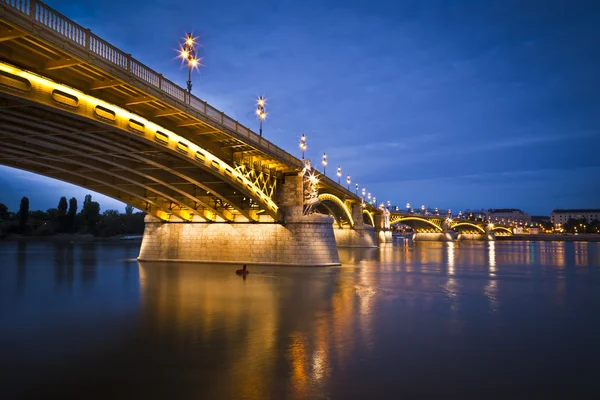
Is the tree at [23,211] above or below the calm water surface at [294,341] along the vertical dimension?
above

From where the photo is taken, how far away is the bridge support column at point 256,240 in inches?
1378

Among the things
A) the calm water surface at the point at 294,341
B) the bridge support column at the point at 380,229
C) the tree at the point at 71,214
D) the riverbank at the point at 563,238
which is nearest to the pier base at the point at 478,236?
the riverbank at the point at 563,238

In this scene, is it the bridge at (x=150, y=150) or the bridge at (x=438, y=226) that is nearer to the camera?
the bridge at (x=150, y=150)

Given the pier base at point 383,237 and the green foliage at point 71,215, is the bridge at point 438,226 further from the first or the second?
the green foliage at point 71,215

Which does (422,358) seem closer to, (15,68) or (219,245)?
(15,68)

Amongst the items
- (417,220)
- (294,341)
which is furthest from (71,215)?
(294,341)

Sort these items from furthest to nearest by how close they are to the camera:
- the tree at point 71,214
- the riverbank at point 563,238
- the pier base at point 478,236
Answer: the pier base at point 478,236 < the riverbank at point 563,238 < the tree at point 71,214

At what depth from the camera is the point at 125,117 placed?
64.5 ft

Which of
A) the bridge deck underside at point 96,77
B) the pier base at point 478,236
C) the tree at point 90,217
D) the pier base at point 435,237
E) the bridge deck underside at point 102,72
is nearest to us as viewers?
the bridge deck underside at point 102,72

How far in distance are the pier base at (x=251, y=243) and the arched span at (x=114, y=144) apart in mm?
1169

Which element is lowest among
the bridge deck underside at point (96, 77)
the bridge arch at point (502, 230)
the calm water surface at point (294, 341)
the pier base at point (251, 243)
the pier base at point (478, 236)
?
the calm water surface at point (294, 341)

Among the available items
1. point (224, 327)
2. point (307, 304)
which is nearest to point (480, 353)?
point (224, 327)

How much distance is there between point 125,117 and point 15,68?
5500mm

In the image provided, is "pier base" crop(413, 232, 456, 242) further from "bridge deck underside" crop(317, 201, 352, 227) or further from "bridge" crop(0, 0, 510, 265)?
"bridge" crop(0, 0, 510, 265)
